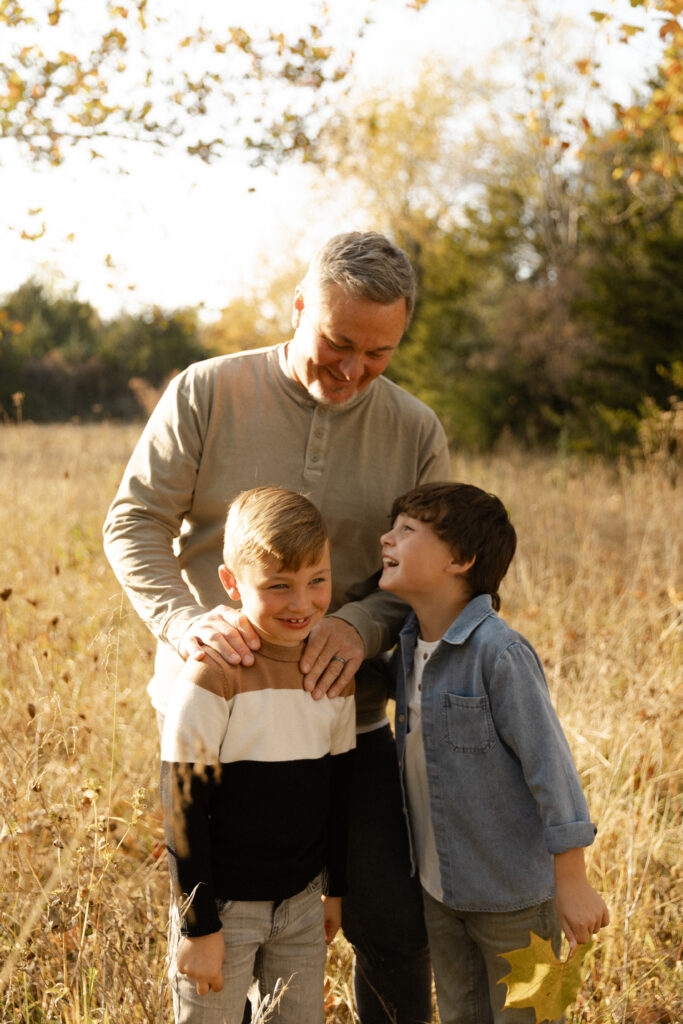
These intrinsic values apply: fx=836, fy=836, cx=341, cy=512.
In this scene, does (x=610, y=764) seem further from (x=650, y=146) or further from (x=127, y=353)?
(x=127, y=353)

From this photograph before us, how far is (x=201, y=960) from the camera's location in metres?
1.71

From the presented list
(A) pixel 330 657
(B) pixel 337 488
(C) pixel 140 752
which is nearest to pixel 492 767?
(A) pixel 330 657

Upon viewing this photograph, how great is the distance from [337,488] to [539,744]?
2.96 feet

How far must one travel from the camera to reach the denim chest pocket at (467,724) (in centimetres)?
191

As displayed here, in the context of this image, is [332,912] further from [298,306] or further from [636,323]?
[636,323]

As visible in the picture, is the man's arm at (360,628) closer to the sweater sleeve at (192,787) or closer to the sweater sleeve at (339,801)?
the sweater sleeve at (339,801)

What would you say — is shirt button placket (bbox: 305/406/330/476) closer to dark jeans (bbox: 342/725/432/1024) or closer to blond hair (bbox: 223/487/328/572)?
blond hair (bbox: 223/487/328/572)

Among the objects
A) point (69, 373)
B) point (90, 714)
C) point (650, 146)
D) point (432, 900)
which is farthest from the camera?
point (69, 373)

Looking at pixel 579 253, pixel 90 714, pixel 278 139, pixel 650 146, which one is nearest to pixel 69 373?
pixel 579 253

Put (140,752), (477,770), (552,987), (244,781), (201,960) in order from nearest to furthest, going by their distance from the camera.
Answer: (552,987)
(201,960)
(244,781)
(477,770)
(140,752)

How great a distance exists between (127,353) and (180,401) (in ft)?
102

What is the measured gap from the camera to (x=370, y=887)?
2.17m

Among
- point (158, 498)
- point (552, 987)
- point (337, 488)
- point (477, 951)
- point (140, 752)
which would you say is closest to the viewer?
point (552, 987)

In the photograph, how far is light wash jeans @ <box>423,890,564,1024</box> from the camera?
191cm
